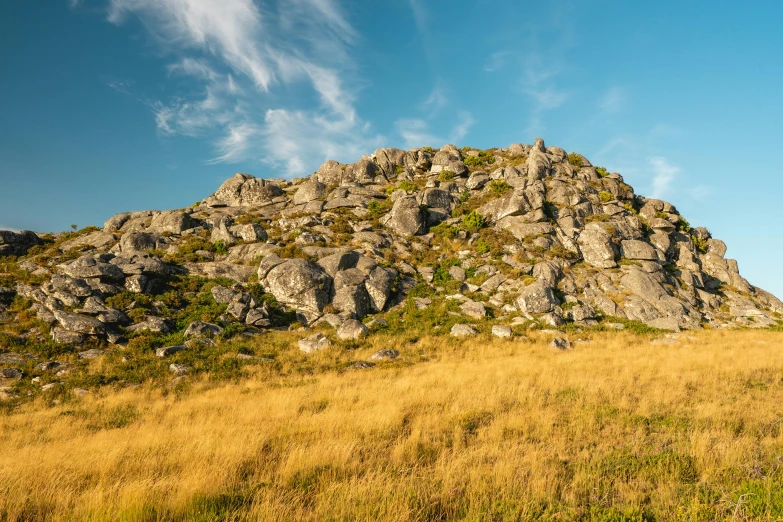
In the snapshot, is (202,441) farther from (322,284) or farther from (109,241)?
(109,241)

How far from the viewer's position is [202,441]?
884 cm

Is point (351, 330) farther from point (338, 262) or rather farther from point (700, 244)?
point (700, 244)

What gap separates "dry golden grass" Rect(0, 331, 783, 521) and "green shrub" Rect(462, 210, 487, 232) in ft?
87.7

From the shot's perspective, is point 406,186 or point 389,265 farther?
point 406,186

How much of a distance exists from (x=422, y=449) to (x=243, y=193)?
54.6 m

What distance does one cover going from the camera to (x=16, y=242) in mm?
35281

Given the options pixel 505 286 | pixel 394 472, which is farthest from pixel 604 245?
pixel 394 472

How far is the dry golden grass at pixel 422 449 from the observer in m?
5.66

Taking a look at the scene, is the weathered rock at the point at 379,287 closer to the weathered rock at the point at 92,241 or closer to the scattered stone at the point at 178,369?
the scattered stone at the point at 178,369

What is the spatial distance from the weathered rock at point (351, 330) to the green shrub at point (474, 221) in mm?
21387

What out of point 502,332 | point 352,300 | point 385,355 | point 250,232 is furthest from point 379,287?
point 250,232

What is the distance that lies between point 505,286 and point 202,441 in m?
27.6

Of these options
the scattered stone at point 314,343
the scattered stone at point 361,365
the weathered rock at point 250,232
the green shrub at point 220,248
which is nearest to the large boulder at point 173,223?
the weathered rock at point 250,232

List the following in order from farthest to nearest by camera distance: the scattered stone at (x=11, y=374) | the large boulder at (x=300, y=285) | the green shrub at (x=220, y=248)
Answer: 1. the green shrub at (x=220, y=248)
2. the large boulder at (x=300, y=285)
3. the scattered stone at (x=11, y=374)
